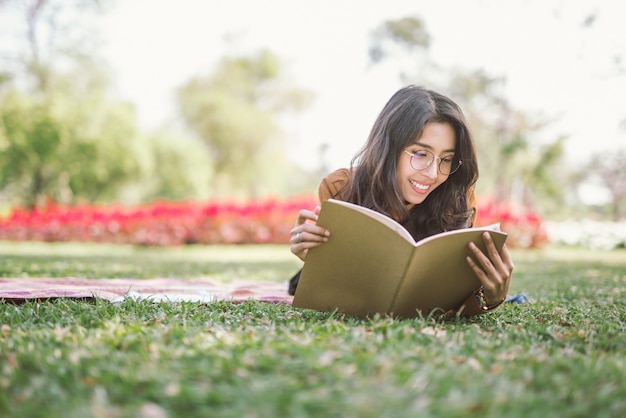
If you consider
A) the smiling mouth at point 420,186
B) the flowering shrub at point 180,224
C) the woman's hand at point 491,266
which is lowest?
the flowering shrub at point 180,224

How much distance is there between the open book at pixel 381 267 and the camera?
181cm

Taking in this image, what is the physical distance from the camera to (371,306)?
203cm

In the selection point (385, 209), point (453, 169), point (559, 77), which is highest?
point (559, 77)

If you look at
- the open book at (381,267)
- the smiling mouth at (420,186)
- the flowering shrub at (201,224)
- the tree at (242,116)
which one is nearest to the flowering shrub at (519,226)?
the flowering shrub at (201,224)

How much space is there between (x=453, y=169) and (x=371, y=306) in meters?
0.90

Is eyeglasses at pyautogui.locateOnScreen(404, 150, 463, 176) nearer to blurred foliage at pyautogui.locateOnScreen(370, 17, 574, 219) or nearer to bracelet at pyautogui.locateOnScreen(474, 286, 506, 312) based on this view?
bracelet at pyautogui.locateOnScreen(474, 286, 506, 312)

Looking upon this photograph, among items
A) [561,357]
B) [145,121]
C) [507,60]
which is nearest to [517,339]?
[561,357]

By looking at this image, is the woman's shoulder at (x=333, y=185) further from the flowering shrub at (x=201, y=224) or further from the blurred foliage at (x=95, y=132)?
the blurred foliage at (x=95, y=132)

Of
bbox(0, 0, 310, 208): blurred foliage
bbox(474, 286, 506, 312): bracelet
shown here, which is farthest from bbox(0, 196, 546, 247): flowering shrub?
bbox(474, 286, 506, 312): bracelet

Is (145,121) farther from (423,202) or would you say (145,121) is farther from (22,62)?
(423,202)

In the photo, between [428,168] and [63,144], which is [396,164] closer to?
[428,168]

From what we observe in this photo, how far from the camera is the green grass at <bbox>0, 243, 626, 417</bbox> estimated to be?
1083 millimetres

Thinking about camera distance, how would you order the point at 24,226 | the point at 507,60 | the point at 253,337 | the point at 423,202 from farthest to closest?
the point at 507,60 < the point at 24,226 < the point at 423,202 < the point at 253,337

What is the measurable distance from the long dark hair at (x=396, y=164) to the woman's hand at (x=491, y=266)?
1.87ft
